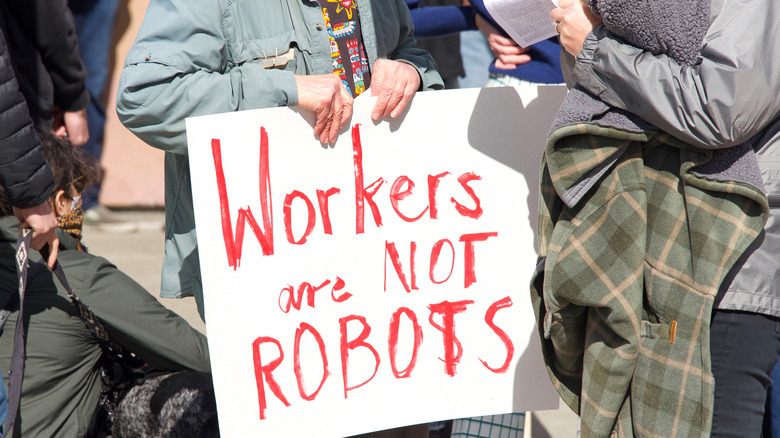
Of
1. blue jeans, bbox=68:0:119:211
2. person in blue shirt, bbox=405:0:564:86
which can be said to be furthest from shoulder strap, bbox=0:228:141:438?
blue jeans, bbox=68:0:119:211

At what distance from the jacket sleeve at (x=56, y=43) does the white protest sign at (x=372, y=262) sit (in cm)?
170

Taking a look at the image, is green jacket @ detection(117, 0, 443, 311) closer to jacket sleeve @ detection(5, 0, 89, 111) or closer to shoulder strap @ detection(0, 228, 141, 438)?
shoulder strap @ detection(0, 228, 141, 438)

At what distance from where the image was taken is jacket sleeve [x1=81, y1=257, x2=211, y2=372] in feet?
6.50

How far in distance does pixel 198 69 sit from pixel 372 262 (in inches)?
20.8

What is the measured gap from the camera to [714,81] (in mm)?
1242

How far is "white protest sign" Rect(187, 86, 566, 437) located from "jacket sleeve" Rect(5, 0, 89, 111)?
1.70 metres

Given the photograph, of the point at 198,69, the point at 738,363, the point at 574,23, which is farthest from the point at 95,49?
the point at 738,363

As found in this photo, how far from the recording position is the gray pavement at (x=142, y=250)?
12.5 ft

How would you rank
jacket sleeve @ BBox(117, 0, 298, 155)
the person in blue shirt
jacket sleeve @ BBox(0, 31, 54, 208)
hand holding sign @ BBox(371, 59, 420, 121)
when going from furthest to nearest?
the person in blue shirt
jacket sleeve @ BBox(0, 31, 54, 208)
hand holding sign @ BBox(371, 59, 420, 121)
jacket sleeve @ BBox(117, 0, 298, 155)

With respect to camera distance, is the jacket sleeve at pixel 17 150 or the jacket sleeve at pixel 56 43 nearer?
the jacket sleeve at pixel 17 150

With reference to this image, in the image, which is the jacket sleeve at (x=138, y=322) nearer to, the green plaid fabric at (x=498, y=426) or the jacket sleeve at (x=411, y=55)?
the green plaid fabric at (x=498, y=426)

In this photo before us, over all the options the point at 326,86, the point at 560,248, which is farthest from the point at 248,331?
the point at 560,248

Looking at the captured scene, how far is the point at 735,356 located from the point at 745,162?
1.12ft

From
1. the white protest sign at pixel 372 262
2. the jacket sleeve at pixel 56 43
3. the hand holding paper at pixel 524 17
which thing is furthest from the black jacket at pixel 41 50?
the hand holding paper at pixel 524 17
